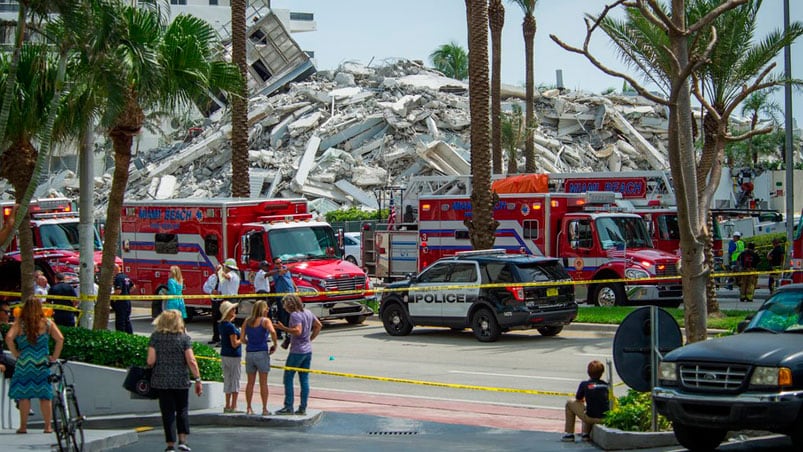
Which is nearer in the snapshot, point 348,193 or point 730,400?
point 730,400

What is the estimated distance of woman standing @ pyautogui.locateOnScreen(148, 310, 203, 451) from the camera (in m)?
10.9

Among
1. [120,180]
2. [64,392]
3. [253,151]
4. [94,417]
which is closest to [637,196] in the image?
[120,180]

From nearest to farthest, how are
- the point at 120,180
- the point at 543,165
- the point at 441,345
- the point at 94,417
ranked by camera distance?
the point at 94,417 < the point at 120,180 < the point at 441,345 < the point at 543,165

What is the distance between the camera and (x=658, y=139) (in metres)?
63.4

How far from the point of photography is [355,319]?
83.4ft

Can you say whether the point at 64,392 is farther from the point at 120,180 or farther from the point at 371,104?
the point at 371,104

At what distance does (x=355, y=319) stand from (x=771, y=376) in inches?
657

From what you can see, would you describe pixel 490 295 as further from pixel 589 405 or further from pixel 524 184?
pixel 524 184

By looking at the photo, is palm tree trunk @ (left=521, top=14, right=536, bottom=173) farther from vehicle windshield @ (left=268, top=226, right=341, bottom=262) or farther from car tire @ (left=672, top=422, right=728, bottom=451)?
car tire @ (left=672, top=422, right=728, bottom=451)

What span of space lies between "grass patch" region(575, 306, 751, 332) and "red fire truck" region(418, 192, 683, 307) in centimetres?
76

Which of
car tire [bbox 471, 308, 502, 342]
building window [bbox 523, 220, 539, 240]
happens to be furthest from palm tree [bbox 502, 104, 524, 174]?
car tire [bbox 471, 308, 502, 342]

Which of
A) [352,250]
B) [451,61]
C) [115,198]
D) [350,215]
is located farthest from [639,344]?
[451,61]

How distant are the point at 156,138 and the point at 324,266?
168ft

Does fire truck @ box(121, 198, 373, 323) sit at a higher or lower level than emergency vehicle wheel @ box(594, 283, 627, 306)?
higher
